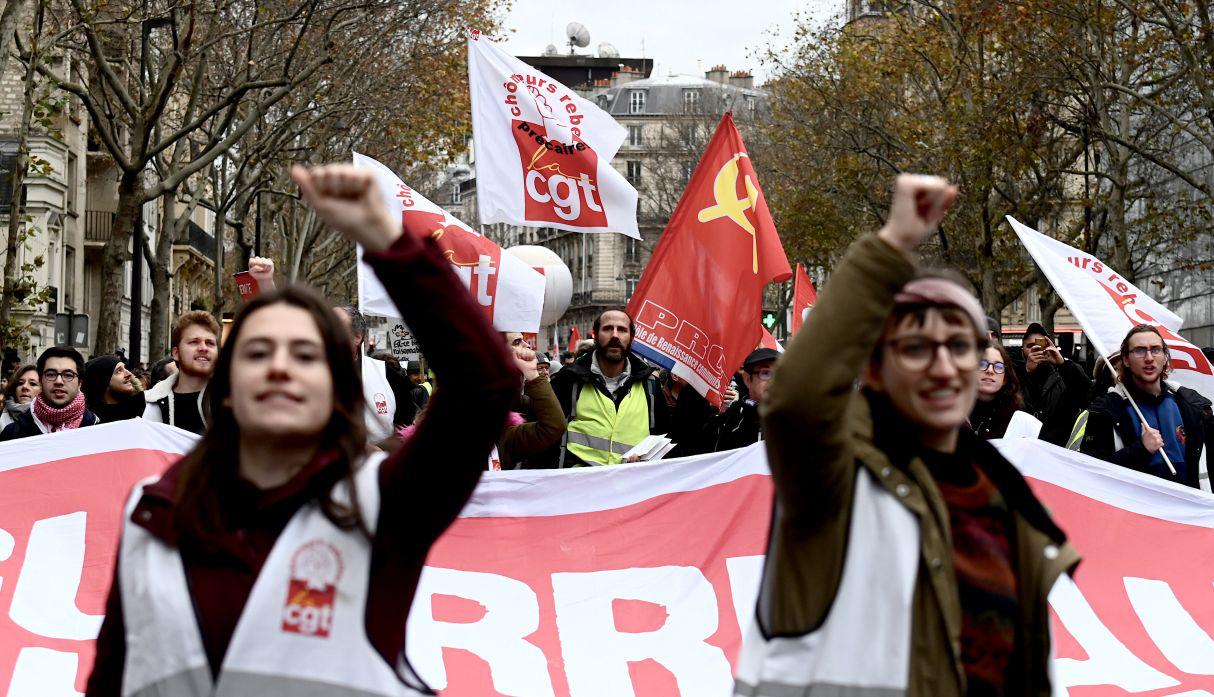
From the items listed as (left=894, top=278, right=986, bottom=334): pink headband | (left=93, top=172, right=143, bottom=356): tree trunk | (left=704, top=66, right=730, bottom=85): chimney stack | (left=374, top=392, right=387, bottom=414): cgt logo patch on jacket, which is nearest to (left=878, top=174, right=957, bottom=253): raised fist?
(left=894, top=278, right=986, bottom=334): pink headband

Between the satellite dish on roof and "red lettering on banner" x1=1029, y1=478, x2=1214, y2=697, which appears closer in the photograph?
"red lettering on banner" x1=1029, y1=478, x2=1214, y2=697

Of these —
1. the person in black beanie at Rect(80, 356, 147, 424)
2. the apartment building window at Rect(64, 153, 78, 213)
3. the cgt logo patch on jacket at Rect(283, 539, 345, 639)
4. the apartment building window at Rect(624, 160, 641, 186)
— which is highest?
the apartment building window at Rect(624, 160, 641, 186)

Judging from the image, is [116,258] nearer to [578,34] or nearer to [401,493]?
[401,493]

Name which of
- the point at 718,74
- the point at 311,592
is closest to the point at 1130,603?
the point at 311,592

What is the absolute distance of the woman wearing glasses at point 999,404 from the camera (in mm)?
8039

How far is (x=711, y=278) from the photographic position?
364 inches

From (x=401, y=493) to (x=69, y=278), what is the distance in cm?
4312

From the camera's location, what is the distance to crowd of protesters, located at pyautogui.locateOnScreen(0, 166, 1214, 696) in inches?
108

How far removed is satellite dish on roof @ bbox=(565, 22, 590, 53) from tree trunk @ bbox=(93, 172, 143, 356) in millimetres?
84519

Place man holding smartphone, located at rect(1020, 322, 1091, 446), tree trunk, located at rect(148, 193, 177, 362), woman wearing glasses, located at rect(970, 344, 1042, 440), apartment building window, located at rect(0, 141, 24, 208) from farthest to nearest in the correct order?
apartment building window, located at rect(0, 141, 24, 208) → tree trunk, located at rect(148, 193, 177, 362) → man holding smartphone, located at rect(1020, 322, 1091, 446) → woman wearing glasses, located at rect(970, 344, 1042, 440)

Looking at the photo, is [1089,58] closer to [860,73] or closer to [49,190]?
[860,73]

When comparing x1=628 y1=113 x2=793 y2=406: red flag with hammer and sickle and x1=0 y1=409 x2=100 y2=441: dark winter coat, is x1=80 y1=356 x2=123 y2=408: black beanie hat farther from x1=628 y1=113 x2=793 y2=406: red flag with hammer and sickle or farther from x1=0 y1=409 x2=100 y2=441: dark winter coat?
x1=628 y1=113 x2=793 y2=406: red flag with hammer and sickle

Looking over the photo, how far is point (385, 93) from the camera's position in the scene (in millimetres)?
28078

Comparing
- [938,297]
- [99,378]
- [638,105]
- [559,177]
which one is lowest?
[99,378]
